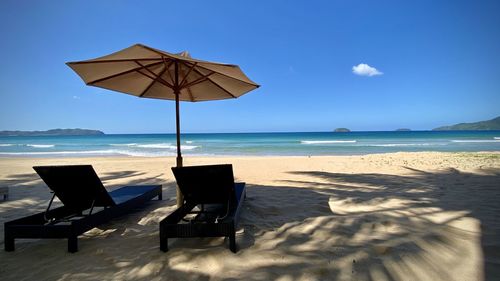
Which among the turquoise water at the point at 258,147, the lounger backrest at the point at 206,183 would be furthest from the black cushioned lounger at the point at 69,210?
the turquoise water at the point at 258,147

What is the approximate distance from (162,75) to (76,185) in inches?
82.9

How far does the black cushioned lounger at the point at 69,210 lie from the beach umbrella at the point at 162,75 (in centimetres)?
113

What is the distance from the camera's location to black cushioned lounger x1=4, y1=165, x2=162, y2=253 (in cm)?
285

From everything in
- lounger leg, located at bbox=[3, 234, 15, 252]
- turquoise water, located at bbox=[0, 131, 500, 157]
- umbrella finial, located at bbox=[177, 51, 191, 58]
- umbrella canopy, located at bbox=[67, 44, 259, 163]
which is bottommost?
turquoise water, located at bbox=[0, 131, 500, 157]

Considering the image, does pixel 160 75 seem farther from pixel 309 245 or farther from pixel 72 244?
pixel 309 245

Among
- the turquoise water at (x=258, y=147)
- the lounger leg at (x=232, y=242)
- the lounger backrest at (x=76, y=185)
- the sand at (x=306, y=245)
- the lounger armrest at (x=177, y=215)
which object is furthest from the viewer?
the turquoise water at (x=258, y=147)

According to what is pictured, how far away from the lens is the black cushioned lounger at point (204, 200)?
2.79 metres

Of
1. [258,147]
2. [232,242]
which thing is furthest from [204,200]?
[258,147]

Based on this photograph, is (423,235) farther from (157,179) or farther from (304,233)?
(157,179)

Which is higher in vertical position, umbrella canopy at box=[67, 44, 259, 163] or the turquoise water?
umbrella canopy at box=[67, 44, 259, 163]

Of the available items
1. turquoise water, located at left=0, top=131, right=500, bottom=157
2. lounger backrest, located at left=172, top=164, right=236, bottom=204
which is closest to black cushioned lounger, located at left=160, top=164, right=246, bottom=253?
lounger backrest, located at left=172, top=164, right=236, bottom=204

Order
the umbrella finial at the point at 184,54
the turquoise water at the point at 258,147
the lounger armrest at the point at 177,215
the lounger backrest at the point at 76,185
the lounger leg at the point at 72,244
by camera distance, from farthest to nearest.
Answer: the turquoise water at the point at 258,147 → the umbrella finial at the point at 184,54 → the lounger backrest at the point at 76,185 → the lounger armrest at the point at 177,215 → the lounger leg at the point at 72,244

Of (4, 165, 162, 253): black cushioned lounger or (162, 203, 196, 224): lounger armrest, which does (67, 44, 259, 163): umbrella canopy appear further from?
(4, 165, 162, 253): black cushioned lounger

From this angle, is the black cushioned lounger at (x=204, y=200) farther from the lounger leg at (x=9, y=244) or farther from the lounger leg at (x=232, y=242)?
the lounger leg at (x=9, y=244)
